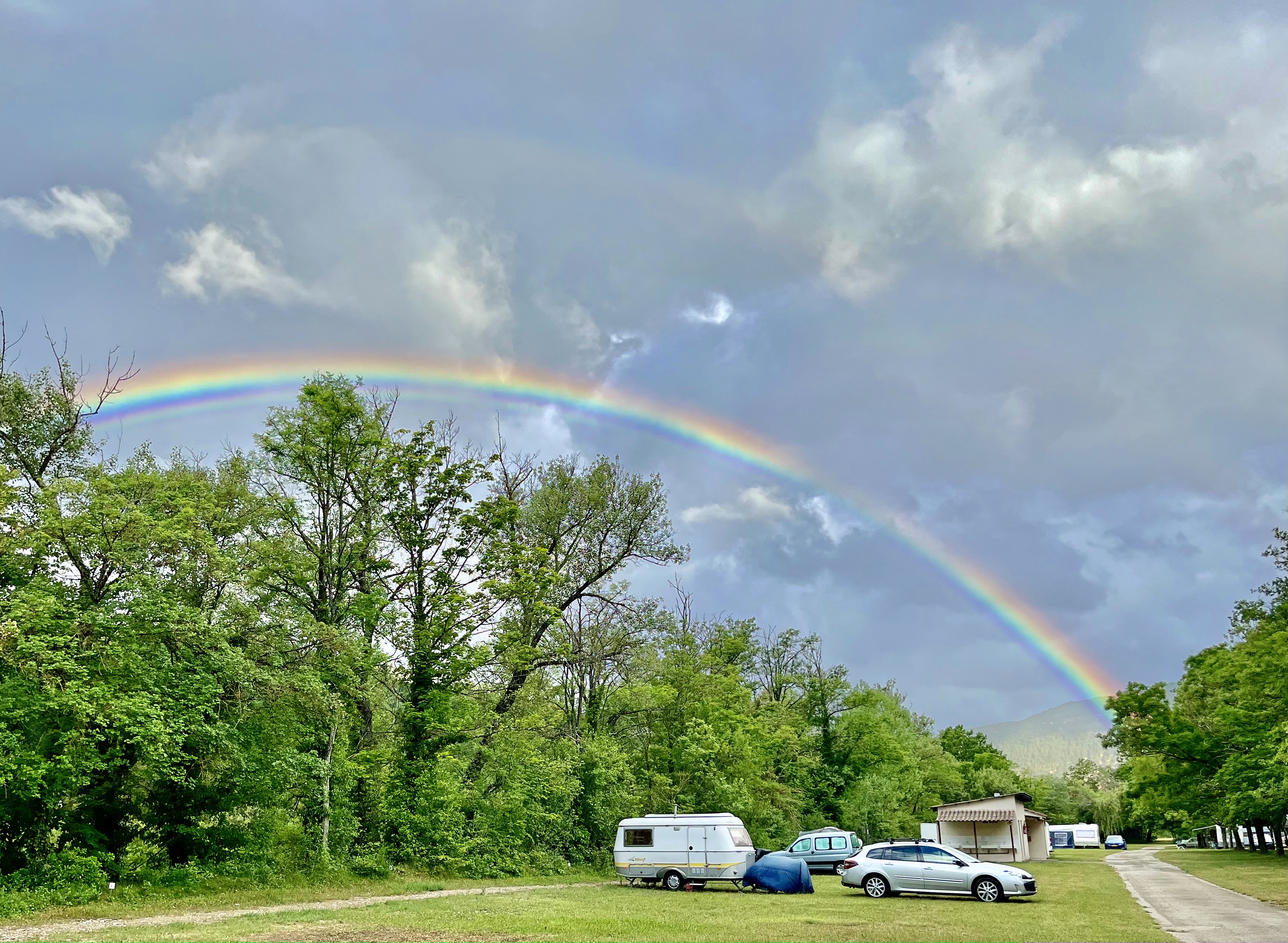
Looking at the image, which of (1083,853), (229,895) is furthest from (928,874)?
(1083,853)

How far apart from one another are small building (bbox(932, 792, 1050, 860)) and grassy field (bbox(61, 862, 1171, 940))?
26909mm

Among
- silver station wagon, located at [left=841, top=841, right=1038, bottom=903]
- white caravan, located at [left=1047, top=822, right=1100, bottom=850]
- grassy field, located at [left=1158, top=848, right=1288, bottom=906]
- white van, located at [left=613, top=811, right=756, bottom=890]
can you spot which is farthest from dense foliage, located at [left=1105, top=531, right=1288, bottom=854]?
white caravan, located at [left=1047, top=822, right=1100, bottom=850]

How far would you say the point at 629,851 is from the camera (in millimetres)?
29266

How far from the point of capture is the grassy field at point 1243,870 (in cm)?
2569

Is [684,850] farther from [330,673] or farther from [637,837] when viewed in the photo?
[330,673]

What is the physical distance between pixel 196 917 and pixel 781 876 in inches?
648

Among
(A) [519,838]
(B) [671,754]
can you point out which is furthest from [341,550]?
(B) [671,754]

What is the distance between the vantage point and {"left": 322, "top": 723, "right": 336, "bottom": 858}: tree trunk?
Result: 83.6ft

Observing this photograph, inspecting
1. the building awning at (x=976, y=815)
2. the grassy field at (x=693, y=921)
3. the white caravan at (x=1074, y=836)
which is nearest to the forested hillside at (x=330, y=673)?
the grassy field at (x=693, y=921)

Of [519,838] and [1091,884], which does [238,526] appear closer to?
[519,838]

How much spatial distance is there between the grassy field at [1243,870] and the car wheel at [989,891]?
21.4ft

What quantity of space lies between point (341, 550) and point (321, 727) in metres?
5.84

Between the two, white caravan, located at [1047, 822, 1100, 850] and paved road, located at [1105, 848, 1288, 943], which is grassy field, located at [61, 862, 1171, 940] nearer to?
paved road, located at [1105, 848, 1288, 943]

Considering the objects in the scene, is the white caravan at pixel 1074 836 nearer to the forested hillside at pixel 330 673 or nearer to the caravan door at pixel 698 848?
the forested hillside at pixel 330 673
